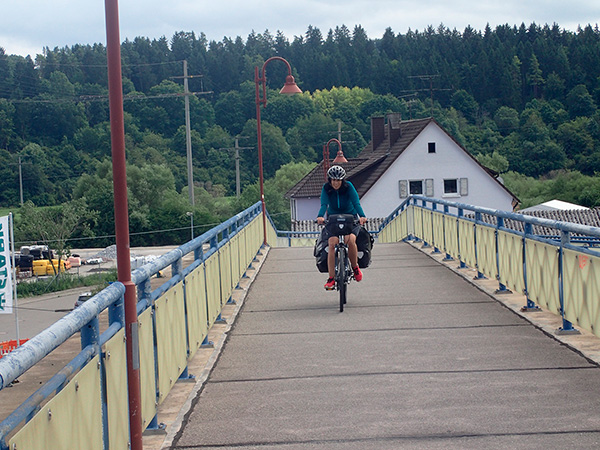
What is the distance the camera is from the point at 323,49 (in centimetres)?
19725

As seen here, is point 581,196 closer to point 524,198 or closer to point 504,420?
point 524,198

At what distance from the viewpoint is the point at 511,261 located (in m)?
11.3

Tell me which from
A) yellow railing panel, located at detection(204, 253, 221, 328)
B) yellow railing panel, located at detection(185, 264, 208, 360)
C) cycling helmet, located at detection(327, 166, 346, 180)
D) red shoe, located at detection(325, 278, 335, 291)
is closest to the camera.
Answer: yellow railing panel, located at detection(185, 264, 208, 360)

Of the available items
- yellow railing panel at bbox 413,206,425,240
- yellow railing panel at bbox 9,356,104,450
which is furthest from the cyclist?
yellow railing panel at bbox 413,206,425,240

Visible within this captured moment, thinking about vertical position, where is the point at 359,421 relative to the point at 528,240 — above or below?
below

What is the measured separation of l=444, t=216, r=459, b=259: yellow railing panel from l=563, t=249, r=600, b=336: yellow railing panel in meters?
7.09

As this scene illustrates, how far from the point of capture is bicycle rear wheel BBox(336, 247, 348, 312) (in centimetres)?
1121

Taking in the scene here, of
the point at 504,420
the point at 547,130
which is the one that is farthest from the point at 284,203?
the point at 504,420

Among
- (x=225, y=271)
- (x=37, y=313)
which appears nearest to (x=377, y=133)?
(x=37, y=313)

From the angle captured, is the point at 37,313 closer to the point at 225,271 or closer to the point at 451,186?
the point at 451,186

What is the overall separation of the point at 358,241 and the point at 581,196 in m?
94.3

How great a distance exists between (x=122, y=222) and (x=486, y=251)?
8.74m

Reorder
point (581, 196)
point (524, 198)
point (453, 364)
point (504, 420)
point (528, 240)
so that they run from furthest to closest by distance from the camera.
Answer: point (524, 198) → point (581, 196) → point (528, 240) → point (453, 364) → point (504, 420)

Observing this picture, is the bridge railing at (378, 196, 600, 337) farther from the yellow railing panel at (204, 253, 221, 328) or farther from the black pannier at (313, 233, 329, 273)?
the yellow railing panel at (204, 253, 221, 328)
